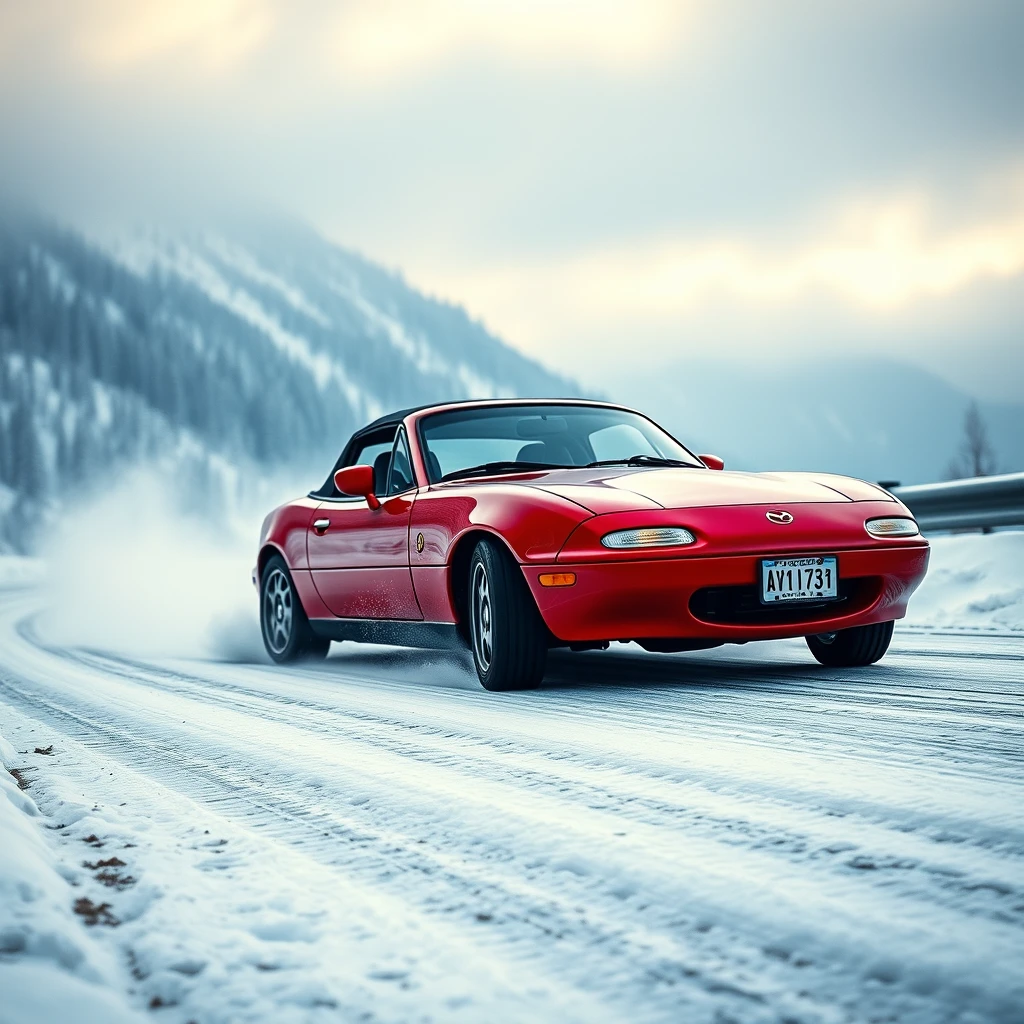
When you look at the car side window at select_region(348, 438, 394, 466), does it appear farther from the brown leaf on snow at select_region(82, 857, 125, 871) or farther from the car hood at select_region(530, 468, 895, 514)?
the brown leaf on snow at select_region(82, 857, 125, 871)

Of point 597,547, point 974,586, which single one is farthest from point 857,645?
point 974,586

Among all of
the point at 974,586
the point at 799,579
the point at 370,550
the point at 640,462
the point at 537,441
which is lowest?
the point at 974,586

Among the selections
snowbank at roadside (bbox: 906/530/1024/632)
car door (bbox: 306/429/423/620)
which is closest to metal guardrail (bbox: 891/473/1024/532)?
snowbank at roadside (bbox: 906/530/1024/632)

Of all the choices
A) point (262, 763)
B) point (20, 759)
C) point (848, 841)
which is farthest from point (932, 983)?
point (20, 759)

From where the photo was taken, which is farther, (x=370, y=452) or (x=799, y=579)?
(x=370, y=452)

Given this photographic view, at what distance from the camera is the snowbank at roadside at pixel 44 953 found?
179cm

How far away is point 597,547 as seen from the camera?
5.04m

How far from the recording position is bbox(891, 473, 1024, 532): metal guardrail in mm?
9031

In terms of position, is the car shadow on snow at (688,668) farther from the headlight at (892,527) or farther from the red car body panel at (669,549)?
the headlight at (892,527)

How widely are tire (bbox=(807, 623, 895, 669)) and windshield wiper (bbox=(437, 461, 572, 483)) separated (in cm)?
153

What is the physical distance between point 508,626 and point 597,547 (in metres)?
0.55

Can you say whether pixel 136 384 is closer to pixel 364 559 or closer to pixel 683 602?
pixel 364 559

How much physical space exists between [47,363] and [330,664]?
110271 millimetres

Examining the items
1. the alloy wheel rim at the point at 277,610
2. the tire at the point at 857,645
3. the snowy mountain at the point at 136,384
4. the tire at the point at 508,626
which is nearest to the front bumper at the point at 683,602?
the tire at the point at 508,626
